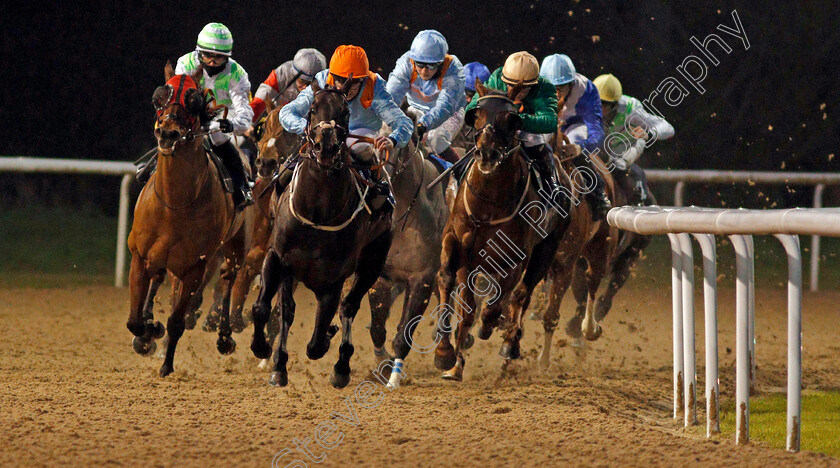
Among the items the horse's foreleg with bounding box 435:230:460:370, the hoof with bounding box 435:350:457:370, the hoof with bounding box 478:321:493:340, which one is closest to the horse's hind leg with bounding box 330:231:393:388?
the horse's foreleg with bounding box 435:230:460:370

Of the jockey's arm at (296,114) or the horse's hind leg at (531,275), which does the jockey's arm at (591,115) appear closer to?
the horse's hind leg at (531,275)

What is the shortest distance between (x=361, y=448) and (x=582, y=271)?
407cm

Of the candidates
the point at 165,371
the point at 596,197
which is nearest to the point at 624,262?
the point at 596,197

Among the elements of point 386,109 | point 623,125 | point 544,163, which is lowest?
point 544,163

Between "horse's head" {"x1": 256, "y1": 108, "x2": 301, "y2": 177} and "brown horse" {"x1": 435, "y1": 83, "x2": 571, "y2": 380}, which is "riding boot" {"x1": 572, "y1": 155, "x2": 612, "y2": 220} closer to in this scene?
"brown horse" {"x1": 435, "y1": 83, "x2": 571, "y2": 380}

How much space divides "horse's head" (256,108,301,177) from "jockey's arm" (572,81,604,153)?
6.46 ft

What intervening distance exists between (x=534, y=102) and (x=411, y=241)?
110cm

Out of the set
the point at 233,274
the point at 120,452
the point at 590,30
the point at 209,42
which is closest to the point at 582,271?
the point at 233,274

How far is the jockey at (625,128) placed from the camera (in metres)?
8.29

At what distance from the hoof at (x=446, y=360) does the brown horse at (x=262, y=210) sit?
131 cm

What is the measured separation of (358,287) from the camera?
18.6 feet

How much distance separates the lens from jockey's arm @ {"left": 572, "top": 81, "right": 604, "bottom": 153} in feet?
23.8

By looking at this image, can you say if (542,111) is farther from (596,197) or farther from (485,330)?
(596,197)

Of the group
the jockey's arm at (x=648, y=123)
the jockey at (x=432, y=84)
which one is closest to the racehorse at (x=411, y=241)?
the jockey at (x=432, y=84)
